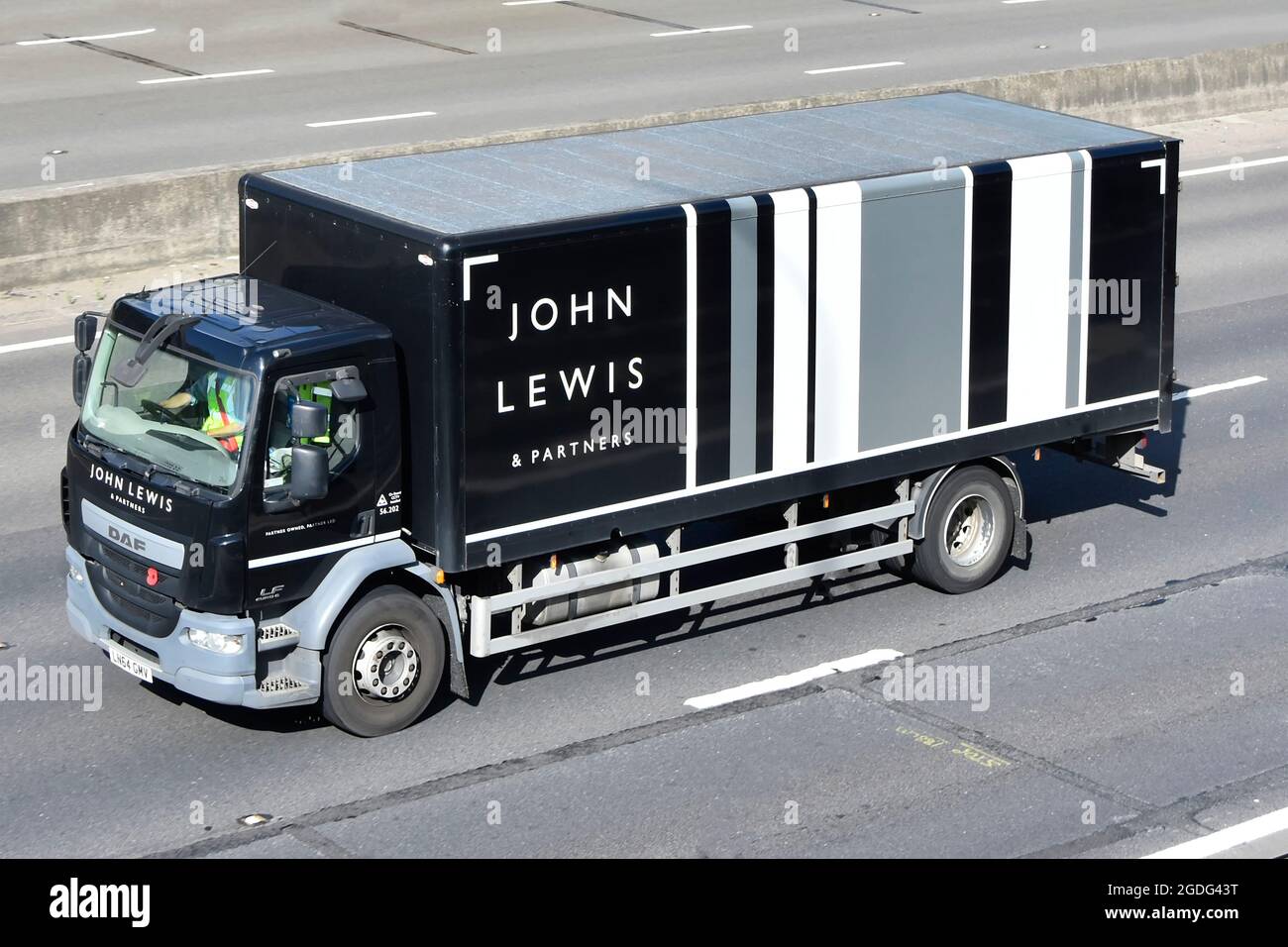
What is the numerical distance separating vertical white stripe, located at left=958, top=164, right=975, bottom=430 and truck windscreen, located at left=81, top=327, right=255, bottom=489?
466 centimetres

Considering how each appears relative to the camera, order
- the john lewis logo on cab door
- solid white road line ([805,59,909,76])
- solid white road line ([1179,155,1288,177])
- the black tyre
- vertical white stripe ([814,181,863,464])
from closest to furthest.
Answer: the john lewis logo on cab door
vertical white stripe ([814,181,863,464])
the black tyre
solid white road line ([1179,155,1288,177])
solid white road line ([805,59,909,76])

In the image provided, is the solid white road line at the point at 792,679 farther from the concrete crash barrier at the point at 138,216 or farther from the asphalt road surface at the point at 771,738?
the concrete crash barrier at the point at 138,216

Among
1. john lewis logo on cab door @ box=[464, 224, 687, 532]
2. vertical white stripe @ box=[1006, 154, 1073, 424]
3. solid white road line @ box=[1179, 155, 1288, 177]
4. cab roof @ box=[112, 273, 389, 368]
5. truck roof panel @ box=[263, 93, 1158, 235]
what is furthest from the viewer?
solid white road line @ box=[1179, 155, 1288, 177]

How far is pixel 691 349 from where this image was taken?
34.4 ft

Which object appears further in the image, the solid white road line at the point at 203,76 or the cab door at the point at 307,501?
the solid white road line at the point at 203,76

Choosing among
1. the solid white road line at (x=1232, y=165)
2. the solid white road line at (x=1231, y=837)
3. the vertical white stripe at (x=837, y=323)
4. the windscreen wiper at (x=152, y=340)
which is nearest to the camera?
the solid white road line at (x=1231, y=837)

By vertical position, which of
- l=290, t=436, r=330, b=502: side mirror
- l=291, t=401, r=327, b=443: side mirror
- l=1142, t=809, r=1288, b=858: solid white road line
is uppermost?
l=291, t=401, r=327, b=443: side mirror

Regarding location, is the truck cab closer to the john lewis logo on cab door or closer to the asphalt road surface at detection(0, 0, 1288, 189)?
the john lewis logo on cab door

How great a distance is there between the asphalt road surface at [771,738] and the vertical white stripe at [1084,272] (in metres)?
1.41

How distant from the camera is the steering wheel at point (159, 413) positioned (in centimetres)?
975

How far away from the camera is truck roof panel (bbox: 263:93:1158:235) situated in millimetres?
10258

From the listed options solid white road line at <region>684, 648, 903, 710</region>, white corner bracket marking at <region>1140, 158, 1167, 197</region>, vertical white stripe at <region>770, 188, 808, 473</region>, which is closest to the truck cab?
solid white road line at <region>684, 648, 903, 710</region>

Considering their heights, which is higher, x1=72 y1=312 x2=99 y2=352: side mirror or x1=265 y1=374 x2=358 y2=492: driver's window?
x1=72 y1=312 x2=99 y2=352: side mirror

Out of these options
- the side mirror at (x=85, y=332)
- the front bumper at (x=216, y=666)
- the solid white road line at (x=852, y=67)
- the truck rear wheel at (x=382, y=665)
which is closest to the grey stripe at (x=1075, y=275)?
the truck rear wheel at (x=382, y=665)
